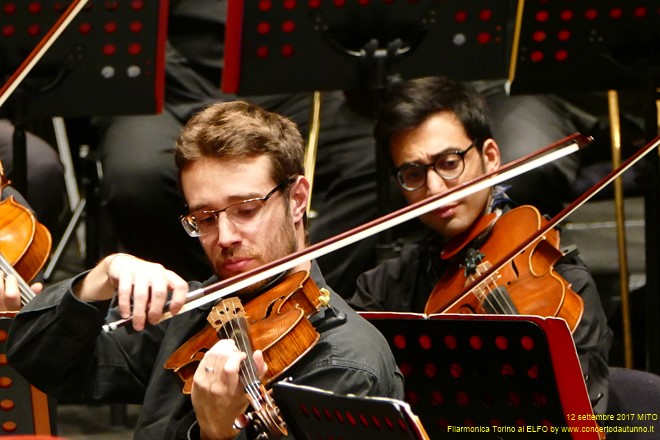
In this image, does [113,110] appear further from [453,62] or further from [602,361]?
[602,361]

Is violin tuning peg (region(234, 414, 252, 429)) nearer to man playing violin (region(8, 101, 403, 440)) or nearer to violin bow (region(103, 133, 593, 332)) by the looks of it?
man playing violin (region(8, 101, 403, 440))

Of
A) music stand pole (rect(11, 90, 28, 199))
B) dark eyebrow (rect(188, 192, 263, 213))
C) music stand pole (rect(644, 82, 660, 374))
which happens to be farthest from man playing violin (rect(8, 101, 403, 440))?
music stand pole (rect(644, 82, 660, 374))

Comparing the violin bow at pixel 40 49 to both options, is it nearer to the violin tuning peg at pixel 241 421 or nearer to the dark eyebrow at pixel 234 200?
the dark eyebrow at pixel 234 200

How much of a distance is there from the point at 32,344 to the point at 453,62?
1166 mm

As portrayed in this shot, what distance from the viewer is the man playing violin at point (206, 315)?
4.68 feet

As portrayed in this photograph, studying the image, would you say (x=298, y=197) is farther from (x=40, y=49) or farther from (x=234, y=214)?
(x=40, y=49)

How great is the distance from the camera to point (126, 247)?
112 inches

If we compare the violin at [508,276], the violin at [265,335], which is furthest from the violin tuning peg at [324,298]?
the violin at [508,276]

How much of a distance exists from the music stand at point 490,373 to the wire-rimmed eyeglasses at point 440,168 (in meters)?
0.64

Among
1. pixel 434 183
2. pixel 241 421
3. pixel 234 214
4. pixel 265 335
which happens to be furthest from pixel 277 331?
pixel 434 183

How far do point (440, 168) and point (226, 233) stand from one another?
0.79 metres

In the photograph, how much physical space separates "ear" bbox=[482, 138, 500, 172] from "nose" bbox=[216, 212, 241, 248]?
896 millimetres

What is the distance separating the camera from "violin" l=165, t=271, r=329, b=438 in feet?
4.60

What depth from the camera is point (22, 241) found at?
202cm
